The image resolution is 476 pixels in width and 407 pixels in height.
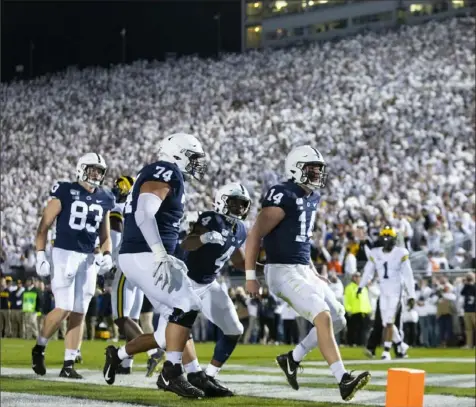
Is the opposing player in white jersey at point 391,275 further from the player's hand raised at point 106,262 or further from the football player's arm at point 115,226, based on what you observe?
the player's hand raised at point 106,262

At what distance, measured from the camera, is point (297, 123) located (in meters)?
34.8

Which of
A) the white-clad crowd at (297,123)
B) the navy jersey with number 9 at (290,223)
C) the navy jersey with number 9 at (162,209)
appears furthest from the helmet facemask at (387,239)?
the navy jersey with number 9 at (162,209)

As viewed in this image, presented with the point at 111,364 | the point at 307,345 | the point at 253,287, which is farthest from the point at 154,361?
the point at 253,287

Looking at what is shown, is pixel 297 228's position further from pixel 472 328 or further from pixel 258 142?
pixel 258 142

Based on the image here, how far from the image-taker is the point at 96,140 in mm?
36406

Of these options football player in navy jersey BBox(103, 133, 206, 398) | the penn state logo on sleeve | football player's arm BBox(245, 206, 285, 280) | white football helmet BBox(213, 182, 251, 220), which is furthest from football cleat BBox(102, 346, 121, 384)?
the penn state logo on sleeve

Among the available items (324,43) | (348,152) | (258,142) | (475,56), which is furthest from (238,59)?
(348,152)

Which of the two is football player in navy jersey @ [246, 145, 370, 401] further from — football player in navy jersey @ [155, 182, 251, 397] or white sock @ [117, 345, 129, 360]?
white sock @ [117, 345, 129, 360]

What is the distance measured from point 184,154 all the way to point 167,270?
0.82m

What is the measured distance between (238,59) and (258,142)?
721 inches

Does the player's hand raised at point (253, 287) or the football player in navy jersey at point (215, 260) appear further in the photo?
the football player in navy jersey at point (215, 260)

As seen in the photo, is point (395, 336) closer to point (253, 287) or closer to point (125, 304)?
point (125, 304)

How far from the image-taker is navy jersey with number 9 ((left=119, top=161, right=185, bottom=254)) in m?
7.53

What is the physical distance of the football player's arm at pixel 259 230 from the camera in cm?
807
